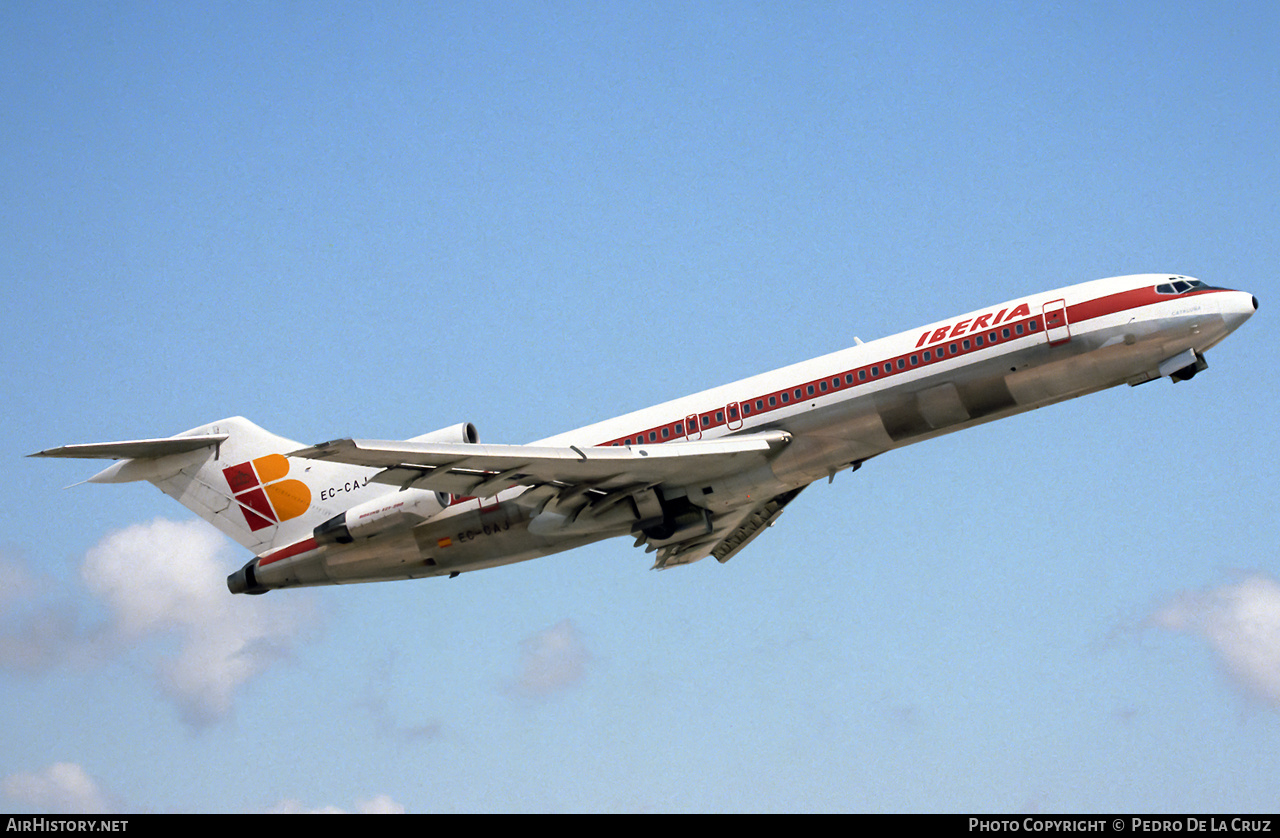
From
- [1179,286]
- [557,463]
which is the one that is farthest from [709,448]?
[1179,286]

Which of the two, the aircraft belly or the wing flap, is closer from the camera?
the wing flap

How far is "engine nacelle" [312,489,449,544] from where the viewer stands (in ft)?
90.6

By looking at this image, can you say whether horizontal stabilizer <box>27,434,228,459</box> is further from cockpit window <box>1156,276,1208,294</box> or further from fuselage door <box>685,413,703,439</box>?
cockpit window <box>1156,276,1208,294</box>

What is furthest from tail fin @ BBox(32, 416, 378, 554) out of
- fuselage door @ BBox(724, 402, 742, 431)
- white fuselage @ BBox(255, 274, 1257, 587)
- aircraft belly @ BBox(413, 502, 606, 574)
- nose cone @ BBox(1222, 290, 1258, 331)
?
nose cone @ BBox(1222, 290, 1258, 331)

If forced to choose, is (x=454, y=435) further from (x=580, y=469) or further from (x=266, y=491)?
(x=266, y=491)

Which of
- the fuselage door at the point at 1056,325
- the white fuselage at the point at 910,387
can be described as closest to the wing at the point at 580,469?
the white fuselage at the point at 910,387

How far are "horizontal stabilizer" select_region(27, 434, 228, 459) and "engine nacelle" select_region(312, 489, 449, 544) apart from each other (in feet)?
16.7

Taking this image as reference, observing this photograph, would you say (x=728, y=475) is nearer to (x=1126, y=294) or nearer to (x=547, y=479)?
(x=547, y=479)

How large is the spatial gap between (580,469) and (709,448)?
2.63 m

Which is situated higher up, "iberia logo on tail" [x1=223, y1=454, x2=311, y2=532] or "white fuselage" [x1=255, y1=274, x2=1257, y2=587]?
"iberia logo on tail" [x1=223, y1=454, x2=311, y2=532]

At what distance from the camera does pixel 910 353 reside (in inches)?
1012

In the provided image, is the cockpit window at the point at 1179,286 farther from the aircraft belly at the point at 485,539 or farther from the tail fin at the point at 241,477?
the tail fin at the point at 241,477

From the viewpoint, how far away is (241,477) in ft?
100
